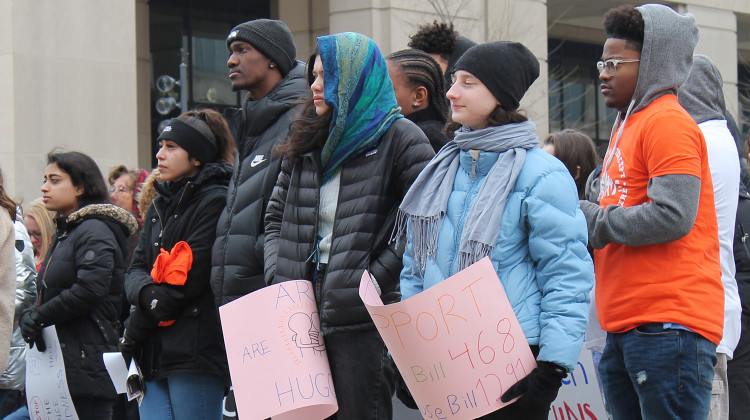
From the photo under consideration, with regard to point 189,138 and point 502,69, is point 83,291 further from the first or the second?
point 502,69

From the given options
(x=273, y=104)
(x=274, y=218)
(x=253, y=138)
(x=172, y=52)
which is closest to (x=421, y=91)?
(x=273, y=104)

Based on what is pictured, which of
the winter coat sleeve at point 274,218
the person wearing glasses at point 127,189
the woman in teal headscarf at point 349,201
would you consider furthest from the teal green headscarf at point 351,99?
the person wearing glasses at point 127,189

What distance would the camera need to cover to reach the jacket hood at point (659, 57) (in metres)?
4.31

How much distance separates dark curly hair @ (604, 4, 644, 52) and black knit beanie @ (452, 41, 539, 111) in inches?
18.9

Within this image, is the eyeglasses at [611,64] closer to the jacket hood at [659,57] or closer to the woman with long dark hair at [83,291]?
the jacket hood at [659,57]

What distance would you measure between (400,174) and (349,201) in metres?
0.25

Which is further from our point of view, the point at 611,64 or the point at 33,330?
the point at 33,330

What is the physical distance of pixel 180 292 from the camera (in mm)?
5680

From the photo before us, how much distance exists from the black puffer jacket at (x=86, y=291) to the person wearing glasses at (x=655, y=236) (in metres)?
3.59

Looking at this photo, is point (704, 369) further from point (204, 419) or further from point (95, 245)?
point (95, 245)

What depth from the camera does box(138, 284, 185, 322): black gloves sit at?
5.62 m

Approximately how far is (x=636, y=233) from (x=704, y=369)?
0.57m

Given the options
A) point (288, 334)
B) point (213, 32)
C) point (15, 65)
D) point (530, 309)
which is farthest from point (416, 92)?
point (213, 32)

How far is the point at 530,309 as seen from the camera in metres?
3.83
